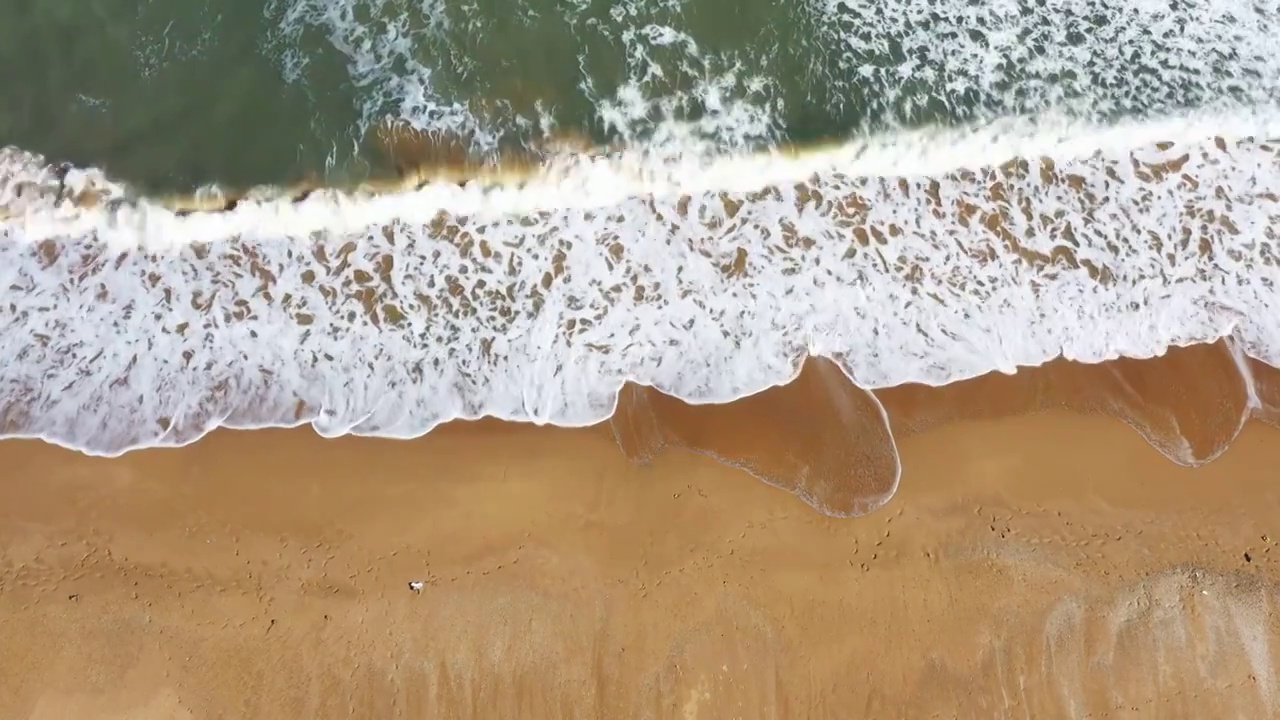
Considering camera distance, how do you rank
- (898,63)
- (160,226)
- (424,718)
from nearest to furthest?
(424,718) → (160,226) → (898,63)

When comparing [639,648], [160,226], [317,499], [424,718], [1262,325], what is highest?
[160,226]

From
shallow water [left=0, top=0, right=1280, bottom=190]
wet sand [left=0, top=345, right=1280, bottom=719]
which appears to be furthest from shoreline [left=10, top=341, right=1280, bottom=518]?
shallow water [left=0, top=0, right=1280, bottom=190]

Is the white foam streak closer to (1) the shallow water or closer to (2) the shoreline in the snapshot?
(1) the shallow water

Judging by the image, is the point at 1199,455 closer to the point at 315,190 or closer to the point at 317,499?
the point at 317,499

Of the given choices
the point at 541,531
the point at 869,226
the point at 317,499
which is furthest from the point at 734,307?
the point at 317,499

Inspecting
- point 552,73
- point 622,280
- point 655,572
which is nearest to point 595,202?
point 622,280

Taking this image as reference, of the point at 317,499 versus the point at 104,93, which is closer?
the point at 317,499
